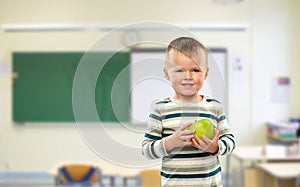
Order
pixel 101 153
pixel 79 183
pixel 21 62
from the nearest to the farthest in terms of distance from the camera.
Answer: pixel 101 153 → pixel 79 183 → pixel 21 62

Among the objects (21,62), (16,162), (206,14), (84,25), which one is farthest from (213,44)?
(16,162)

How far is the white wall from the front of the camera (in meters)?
4.76

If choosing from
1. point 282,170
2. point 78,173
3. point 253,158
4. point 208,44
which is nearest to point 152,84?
point 78,173

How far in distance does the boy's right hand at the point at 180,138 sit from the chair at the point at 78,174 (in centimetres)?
245

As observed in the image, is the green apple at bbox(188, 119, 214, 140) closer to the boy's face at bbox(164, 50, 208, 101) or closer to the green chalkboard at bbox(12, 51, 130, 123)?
the boy's face at bbox(164, 50, 208, 101)

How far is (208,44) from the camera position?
4.79 meters

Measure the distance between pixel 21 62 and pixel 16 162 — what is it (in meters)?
1.30

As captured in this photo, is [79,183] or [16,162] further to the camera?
[16,162]

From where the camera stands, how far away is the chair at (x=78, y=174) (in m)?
2.80

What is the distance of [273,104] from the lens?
15.7 feet

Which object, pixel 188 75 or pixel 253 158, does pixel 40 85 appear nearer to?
pixel 253 158

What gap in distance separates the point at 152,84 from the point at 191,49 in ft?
0.23

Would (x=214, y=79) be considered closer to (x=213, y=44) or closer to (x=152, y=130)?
(x=152, y=130)

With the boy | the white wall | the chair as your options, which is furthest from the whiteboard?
the white wall
